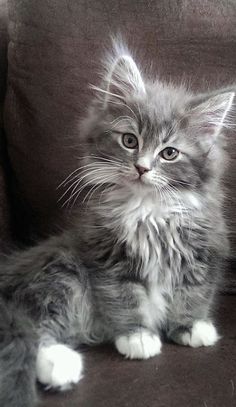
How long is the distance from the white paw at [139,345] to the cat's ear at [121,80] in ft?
2.10

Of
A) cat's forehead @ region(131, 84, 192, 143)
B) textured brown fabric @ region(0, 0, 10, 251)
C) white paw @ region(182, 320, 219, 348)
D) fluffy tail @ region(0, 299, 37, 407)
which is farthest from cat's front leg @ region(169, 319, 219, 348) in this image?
textured brown fabric @ region(0, 0, 10, 251)

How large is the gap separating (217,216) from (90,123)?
1.48 ft

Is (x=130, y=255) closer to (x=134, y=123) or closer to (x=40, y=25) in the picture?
(x=134, y=123)

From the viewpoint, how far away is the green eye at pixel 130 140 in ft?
4.46

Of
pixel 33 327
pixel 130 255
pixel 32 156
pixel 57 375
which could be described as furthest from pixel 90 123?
pixel 57 375

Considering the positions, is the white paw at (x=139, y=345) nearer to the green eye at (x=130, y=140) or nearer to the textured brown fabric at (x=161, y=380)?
the textured brown fabric at (x=161, y=380)

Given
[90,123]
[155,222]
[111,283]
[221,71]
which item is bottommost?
[111,283]

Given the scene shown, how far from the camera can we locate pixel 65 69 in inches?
62.2

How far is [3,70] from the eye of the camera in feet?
5.71

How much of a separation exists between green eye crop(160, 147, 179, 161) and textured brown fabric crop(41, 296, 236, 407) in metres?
0.50

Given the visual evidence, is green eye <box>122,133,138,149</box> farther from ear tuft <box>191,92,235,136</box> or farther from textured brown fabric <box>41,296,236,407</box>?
textured brown fabric <box>41,296,236,407</box>

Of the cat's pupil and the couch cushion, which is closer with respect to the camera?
the cat's pupil

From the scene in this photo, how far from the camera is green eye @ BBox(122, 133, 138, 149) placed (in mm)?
1360

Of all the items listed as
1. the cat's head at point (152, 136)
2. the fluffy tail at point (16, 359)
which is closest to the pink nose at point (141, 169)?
the cat's head at point (152, 136)
